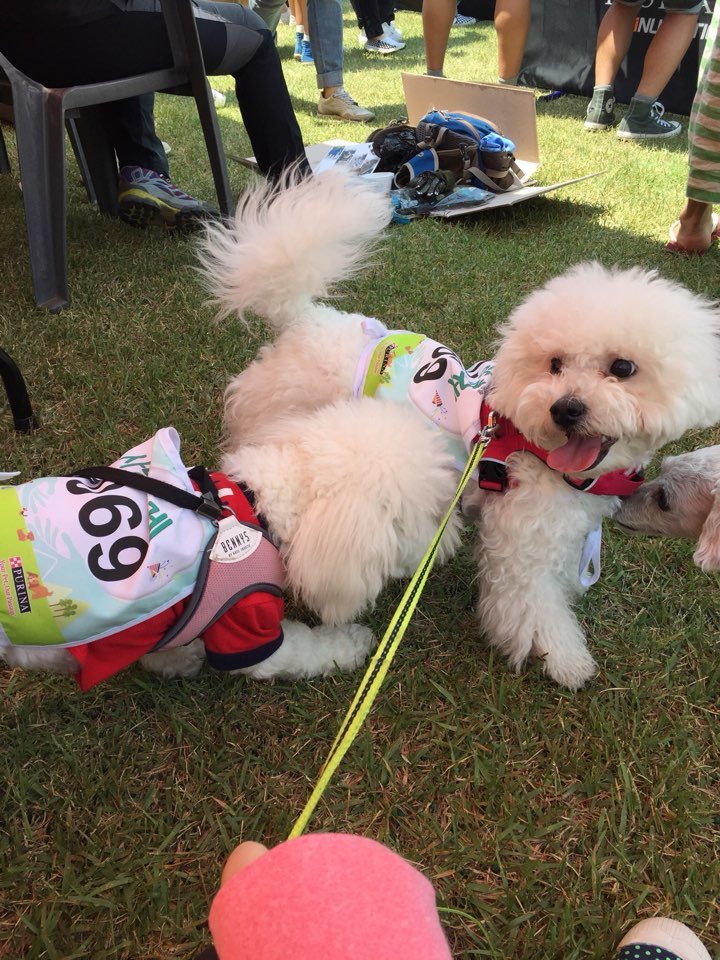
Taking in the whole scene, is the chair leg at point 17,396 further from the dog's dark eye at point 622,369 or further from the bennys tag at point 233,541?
the dog's dark eye at point 622,369

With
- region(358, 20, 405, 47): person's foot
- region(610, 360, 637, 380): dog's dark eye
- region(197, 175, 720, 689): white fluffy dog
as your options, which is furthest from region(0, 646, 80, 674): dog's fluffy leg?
region(358, 20, 405, 47): person's foot

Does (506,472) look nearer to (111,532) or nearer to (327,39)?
(111,532)

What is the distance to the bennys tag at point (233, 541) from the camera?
1.26 m

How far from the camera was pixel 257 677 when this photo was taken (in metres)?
1.46

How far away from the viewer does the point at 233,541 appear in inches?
50.2

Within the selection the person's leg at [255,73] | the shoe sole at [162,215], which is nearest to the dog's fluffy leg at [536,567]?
the person's leg at [255,73]

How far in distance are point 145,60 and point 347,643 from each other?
2.64 m

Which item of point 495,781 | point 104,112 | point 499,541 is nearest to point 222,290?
point 499,541

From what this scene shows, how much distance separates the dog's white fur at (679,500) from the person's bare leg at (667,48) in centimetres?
485

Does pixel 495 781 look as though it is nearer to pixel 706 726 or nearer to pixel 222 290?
pixel 706 726

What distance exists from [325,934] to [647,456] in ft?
4.01

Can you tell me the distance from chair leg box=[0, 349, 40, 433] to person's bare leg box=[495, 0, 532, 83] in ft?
17.0

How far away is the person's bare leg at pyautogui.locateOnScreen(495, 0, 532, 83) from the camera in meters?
5.29

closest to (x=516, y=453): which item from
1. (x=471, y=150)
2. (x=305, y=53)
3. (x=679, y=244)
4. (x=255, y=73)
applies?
(x=679, y=244)
